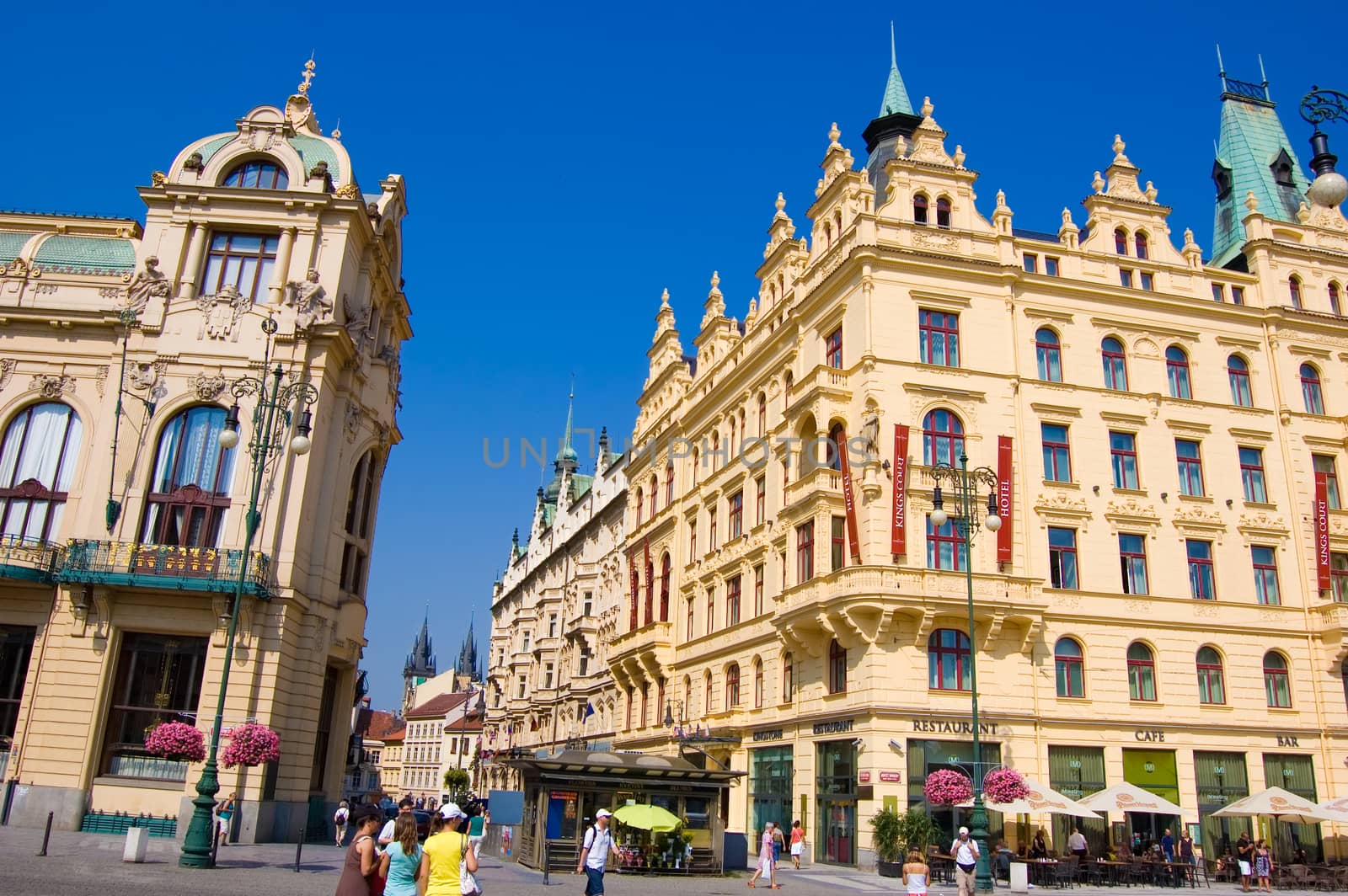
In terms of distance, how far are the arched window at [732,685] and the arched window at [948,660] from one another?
11.4m

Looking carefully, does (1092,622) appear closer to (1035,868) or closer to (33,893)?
(1035,868)

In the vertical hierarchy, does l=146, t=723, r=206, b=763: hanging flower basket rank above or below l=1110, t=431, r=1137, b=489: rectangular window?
below

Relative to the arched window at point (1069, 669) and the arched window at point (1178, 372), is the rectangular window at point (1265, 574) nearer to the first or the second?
the arched window at point (1178, 372)

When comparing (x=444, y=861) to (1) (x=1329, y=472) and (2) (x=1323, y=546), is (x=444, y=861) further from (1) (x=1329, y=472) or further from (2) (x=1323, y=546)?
(1) (x=1329, y=472)

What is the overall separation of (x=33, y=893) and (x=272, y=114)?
29163mm

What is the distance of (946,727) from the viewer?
107 feet

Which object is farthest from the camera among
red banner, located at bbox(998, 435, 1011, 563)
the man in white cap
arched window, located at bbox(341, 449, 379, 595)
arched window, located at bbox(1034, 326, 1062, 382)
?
arched window, located at bbox(341, 449, 379, 595)

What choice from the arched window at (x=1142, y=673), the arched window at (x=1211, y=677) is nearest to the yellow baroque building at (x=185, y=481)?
the arched window at (x=1142, y=673)

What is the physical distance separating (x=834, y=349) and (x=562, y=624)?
1657 inches

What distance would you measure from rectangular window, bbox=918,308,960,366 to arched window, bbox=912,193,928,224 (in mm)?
3999

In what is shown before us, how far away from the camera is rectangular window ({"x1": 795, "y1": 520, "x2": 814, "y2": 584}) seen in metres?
36.6

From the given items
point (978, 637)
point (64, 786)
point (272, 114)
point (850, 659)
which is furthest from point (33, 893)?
point (272, 114)

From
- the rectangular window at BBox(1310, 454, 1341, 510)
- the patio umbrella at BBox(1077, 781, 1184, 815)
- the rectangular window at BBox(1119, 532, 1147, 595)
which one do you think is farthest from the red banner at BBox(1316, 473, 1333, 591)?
the patio umbrella at BBox(1077, 781, 1184, 815)

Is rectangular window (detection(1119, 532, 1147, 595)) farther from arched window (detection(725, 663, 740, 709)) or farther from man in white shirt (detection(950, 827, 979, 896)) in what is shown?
man in white shirt (detection(950, 827, 979, 896))
